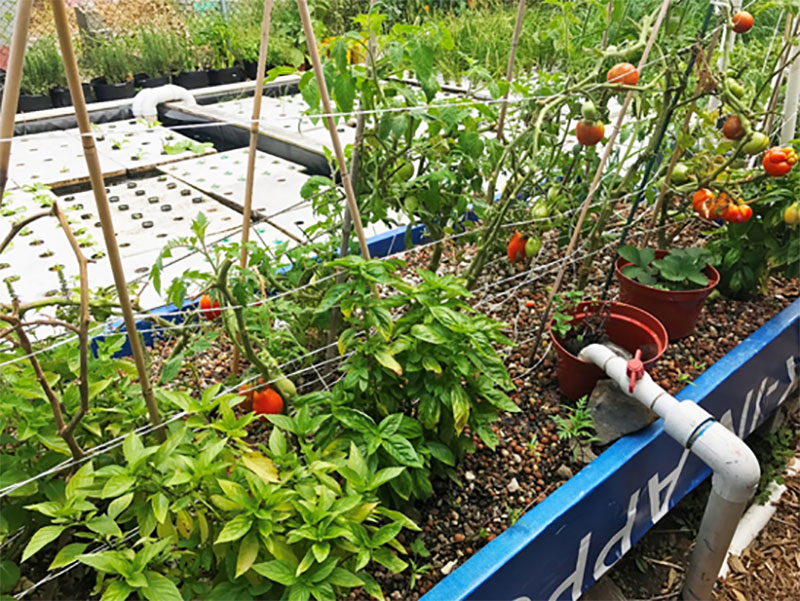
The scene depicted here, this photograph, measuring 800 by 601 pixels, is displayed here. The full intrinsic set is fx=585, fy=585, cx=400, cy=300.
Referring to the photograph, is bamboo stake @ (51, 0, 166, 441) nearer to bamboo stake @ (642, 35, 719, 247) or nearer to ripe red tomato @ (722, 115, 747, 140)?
bamboo stake @ (642, 35, 719, 247)

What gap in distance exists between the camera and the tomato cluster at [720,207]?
1.65 m

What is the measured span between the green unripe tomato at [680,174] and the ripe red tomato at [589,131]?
1.83 ft

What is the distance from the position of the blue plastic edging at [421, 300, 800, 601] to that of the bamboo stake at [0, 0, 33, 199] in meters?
0.95

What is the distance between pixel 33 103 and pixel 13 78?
545 cm

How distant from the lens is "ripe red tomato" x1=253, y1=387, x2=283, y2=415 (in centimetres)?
124

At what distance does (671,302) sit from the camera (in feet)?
5.77

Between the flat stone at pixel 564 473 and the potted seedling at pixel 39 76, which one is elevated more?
the potted seedling at pixel 39 76

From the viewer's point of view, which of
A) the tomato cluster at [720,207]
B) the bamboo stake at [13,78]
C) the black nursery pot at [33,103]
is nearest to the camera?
the bamboo stake at [13,78]

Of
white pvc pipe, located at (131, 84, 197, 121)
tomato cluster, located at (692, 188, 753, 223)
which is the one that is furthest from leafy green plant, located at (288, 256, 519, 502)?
white pvc pipe, located at (131, 84, 197, 121)

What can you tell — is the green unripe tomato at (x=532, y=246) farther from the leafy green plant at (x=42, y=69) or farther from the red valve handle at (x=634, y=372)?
the leafy green plant at (x=42, y=69)

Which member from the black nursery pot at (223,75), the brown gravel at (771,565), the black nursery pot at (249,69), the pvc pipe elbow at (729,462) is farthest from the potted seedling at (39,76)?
the brown gravel at (771,565)

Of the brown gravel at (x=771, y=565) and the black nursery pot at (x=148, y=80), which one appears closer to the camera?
the brown gravel at (x=771, y=565)

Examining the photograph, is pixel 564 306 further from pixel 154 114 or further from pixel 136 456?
pixel 154 114

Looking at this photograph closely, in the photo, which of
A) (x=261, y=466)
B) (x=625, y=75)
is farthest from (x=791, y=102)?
(x=261, y=466)
